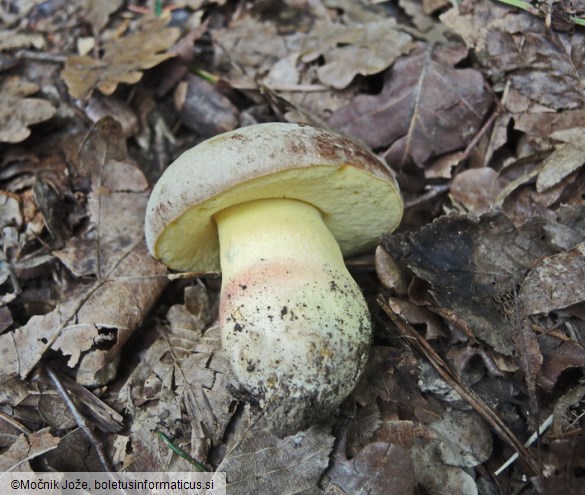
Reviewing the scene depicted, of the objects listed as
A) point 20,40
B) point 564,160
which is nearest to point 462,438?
point 564,160

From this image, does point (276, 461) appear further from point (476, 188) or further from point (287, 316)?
point (476, 188)

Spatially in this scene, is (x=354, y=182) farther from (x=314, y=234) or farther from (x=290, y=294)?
(x=290, y=294)

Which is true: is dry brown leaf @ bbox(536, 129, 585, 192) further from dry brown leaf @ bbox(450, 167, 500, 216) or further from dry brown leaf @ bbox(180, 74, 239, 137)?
dry brown leaf @ bbox(180, 74, 239, 137)

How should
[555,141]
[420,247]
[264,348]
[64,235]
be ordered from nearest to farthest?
[264,348] → [420,247] → [555,141] → [64,235]

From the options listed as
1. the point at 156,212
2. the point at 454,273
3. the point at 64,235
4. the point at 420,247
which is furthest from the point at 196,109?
the point at 454,273

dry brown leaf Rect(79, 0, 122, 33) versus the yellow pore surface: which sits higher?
dry brown leaf Rect(79, 0, 122, 33)

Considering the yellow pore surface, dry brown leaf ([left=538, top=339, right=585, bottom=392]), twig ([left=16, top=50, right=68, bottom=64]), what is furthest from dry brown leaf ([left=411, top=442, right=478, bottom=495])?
twig ([left=16, top=50, right=68, bottom=64])

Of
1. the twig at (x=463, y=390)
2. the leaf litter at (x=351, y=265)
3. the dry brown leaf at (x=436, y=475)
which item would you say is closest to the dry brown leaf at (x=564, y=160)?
the leaf litter at (x=351, y=265)

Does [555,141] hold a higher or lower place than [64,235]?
higher
